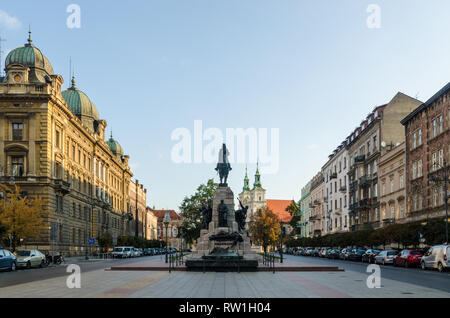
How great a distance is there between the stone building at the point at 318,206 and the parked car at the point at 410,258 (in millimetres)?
66441

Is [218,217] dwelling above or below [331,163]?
below

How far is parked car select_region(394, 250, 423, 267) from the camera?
4003 cm

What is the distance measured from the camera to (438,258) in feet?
113

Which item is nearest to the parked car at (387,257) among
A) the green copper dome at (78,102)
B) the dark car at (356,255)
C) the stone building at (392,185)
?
the dark car at (356,255)

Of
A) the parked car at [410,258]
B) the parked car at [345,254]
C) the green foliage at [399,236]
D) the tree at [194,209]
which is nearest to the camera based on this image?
the parked car at [410,258]

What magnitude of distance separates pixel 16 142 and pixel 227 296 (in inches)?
A: 1897

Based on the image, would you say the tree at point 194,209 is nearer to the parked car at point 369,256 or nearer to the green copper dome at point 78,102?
the green copper dome at point 78,102

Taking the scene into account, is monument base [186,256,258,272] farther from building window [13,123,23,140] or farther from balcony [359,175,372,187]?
balcony [359,175,372,187]

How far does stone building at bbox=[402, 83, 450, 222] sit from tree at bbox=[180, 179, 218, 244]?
49.2 metres

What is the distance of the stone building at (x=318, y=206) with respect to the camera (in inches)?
4385

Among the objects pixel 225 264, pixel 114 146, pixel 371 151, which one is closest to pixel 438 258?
pixel 225 264
